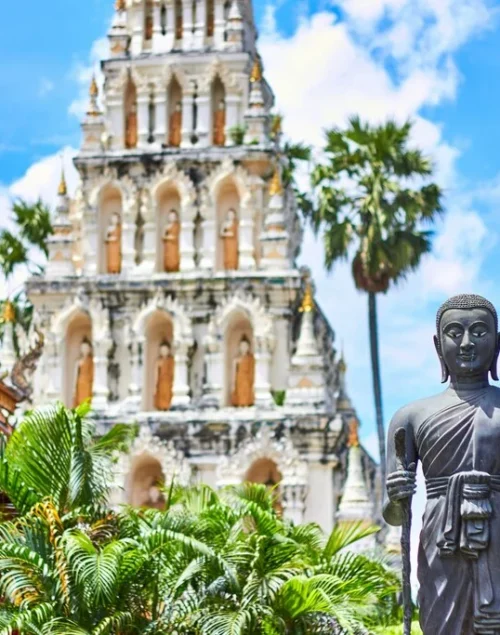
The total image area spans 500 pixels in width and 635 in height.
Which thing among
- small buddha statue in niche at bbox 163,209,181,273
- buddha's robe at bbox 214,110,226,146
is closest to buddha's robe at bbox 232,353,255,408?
small buddha statue in niche at bbox 163,209,181,273

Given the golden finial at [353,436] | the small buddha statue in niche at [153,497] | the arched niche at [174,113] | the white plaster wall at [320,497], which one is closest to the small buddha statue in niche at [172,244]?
the arched niche at [174,113]

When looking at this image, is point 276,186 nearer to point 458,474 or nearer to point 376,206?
point 376,206

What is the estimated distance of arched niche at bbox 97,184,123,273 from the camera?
3650 cm

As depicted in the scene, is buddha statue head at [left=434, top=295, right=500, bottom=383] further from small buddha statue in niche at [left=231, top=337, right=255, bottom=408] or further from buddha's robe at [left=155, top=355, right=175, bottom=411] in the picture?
buddha's robe at [left=155, top=355, right=175, bottom=411]

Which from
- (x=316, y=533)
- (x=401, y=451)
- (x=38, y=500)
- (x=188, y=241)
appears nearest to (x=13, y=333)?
(x=188, y=241)

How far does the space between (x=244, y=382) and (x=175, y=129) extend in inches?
285

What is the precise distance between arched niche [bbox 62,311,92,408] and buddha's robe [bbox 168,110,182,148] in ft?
16.8

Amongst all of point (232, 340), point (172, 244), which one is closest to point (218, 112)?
point (172, 244)

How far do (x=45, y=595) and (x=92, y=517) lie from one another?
5.42 feet

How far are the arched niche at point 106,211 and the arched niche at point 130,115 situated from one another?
1.36 m

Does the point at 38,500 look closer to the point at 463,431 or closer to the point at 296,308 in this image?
the point at 463,431

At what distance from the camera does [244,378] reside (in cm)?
3444

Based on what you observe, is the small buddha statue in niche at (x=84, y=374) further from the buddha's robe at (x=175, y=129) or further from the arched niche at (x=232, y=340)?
the buddha's robe at (x=175, y=129)

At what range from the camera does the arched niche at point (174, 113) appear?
37094mm
